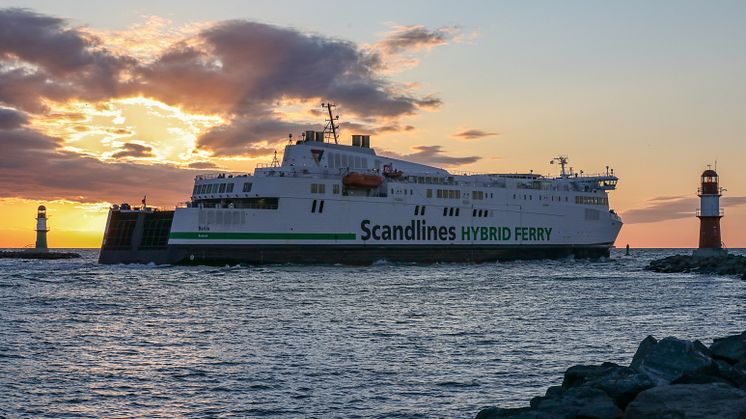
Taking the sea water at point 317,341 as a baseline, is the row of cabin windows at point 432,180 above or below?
above

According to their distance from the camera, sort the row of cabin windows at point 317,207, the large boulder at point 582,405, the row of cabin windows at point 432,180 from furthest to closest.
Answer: the row of cabin windows at point 432,180, the row of cabin windows at point 317,207, the large boulder at point 582,405

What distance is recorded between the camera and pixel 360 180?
6525 centimetres

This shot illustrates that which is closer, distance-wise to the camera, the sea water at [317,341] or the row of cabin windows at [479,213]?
the sea water at [317,341]

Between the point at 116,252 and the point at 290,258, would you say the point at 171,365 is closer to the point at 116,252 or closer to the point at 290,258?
the point at 290,258

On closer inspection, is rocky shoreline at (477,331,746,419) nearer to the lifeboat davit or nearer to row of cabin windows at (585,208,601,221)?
the lifeboat davit

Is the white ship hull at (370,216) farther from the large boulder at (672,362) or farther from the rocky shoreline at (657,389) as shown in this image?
the large boulder at (672,362)

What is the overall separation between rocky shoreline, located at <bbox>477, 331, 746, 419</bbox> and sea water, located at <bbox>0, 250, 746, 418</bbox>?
8.25ft

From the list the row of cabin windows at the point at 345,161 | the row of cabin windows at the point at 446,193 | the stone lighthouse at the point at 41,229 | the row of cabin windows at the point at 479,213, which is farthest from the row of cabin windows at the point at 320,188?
the stone lighthouse at the point at 41,229

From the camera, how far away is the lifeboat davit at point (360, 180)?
6475cm

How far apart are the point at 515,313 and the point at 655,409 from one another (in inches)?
802

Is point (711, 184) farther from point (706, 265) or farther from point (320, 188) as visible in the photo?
point (320, 188)

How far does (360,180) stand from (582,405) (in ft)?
179

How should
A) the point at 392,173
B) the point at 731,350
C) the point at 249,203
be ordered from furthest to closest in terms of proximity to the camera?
the point at 392,173
the point at 249,203
the point at 731,350

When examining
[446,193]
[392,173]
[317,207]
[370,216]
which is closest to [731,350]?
[317,207]
